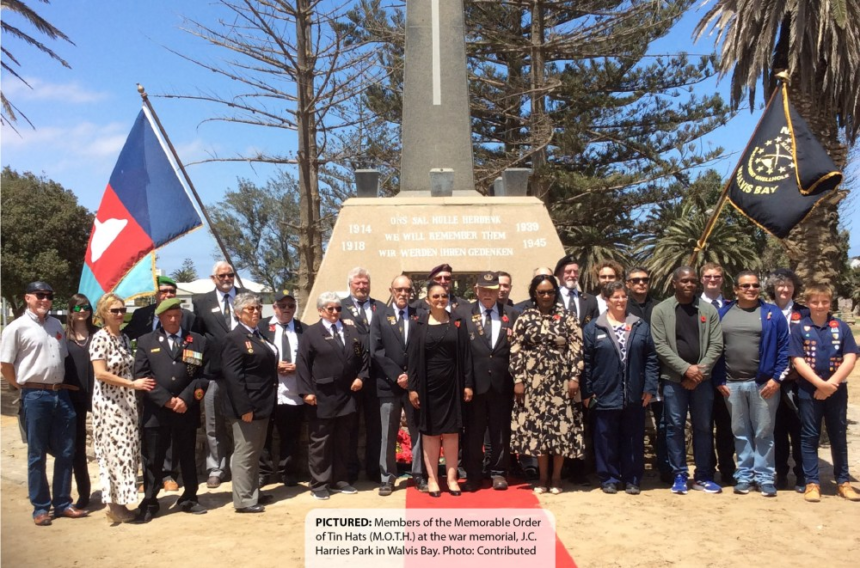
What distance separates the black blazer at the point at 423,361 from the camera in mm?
5367

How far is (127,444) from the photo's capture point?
16.3ft

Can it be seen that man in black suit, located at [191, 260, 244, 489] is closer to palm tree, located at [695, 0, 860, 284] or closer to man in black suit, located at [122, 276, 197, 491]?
man in black suit, located at [122, 276, 197, 491]

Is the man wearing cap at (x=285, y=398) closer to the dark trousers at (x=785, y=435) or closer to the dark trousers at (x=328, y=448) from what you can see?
the dark trousers at (x=328, y=448)

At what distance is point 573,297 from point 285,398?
2.46 meters

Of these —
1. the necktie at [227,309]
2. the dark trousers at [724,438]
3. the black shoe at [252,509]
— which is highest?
the necktie at [227,309]

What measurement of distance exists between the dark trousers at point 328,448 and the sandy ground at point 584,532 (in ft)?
0.67

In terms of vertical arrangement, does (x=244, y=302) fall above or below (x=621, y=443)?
above

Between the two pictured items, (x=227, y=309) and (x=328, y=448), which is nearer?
(x=328, y=448)

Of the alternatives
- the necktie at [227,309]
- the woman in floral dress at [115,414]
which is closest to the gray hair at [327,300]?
the necktie at [227,309]

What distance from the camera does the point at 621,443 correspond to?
5.51 meters

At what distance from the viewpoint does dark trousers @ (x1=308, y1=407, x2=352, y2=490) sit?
548 cm

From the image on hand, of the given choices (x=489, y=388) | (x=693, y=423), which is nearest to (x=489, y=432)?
(x=489, y=388)

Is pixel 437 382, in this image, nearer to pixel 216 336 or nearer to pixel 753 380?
pixel 216 336

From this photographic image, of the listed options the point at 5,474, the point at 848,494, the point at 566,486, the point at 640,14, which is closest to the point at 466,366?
the point at 566,486
